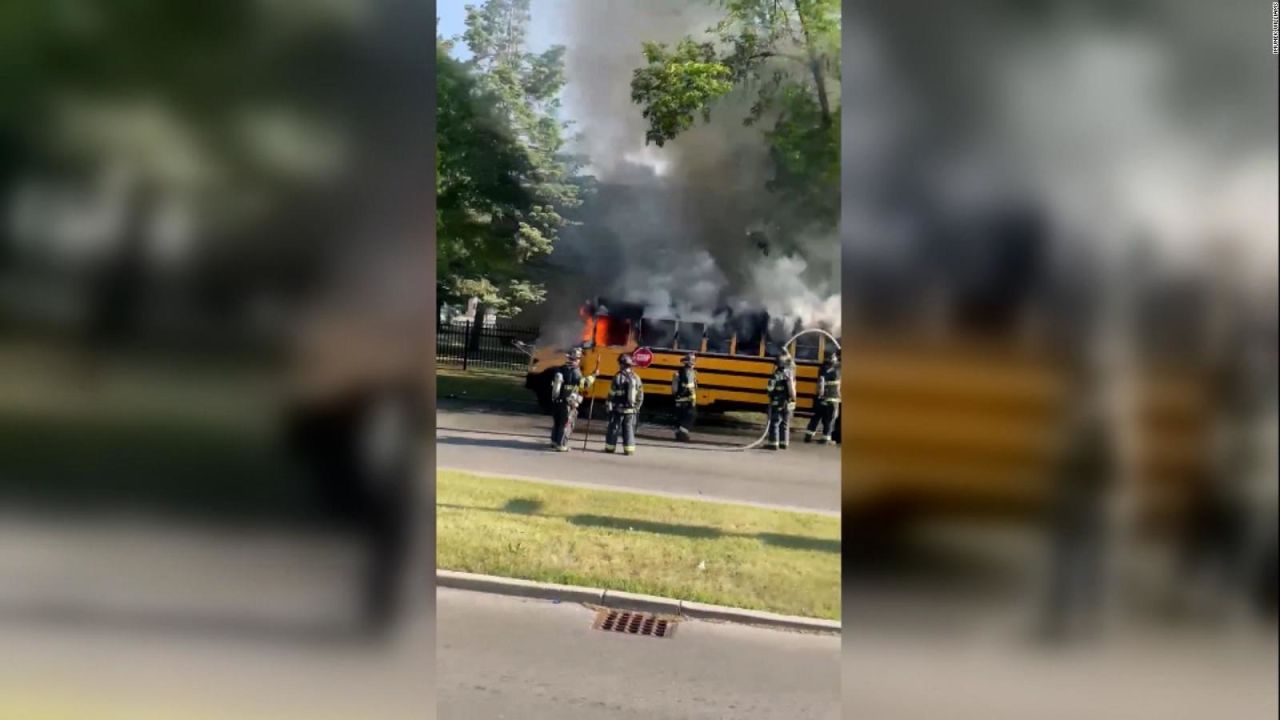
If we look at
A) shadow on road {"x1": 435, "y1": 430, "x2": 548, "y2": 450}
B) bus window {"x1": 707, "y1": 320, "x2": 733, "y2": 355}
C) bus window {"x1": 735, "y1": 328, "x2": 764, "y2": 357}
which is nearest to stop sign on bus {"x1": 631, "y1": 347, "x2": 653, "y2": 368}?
bus window {"x1": 707, "y1": 320, "x2": 733, "y2": 355}

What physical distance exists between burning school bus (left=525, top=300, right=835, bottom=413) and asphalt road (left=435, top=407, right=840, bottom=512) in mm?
160

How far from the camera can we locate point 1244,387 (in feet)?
7.59

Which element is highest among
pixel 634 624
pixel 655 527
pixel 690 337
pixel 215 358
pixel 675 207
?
pixel 675 207

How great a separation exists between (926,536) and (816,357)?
723 mm

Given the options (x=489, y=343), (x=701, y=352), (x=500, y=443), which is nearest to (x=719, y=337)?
(x=701, y=352)

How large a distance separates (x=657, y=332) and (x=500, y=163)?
37.3 inches

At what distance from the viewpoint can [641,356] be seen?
2984mm

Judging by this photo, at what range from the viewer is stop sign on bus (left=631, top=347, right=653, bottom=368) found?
2.98m

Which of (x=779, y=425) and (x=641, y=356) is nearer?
(x=779, y=425)

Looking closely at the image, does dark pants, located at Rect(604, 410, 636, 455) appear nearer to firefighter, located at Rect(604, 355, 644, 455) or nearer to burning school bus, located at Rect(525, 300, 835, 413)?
firefighter, located at Rect(604, 355, 644, 455)

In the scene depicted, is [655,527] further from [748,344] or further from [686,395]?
[748,344]

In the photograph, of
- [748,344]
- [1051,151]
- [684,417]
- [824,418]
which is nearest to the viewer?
[1051,151]

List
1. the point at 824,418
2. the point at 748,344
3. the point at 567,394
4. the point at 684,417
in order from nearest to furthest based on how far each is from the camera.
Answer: the point at 824,418 < the point at 748,344 < the point at 684,417 < the point at 567,394

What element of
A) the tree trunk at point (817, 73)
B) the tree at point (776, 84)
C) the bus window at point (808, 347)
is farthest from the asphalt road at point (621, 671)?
the tree trunk at point (817, 73)
